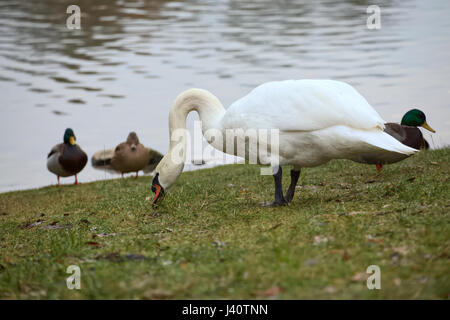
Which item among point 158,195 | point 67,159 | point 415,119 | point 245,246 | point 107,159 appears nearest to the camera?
point 245,246

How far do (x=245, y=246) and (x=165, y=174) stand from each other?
2.54 metres

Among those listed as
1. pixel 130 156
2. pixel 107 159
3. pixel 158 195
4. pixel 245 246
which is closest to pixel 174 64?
pixel 107 159

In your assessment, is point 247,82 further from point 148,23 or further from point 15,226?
point 148,23

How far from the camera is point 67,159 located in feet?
46.0

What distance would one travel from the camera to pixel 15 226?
8.54 meters

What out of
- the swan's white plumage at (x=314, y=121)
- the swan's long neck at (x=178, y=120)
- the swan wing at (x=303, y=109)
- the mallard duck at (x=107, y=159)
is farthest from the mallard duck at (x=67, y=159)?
the swan wing at (x=303, y=109)

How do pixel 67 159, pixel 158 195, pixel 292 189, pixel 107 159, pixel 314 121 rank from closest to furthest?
pixel 314 121 → pixel 292 189 → pixel 158 195 → pixel 67 159 → pixel 107 159

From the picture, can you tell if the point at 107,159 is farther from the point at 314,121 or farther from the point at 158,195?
the point at 314,121

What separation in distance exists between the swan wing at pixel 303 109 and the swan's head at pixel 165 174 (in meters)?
0.99

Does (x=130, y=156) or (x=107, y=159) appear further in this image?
(x=107, y=159)

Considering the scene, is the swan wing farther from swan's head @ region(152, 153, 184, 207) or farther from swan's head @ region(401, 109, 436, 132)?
swan's head @ region(401, 109, 436, 132)

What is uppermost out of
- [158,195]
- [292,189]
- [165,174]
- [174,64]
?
[174,64]

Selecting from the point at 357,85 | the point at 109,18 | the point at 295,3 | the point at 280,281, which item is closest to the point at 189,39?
the point at 109,18

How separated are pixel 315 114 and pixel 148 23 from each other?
39.4 metres
